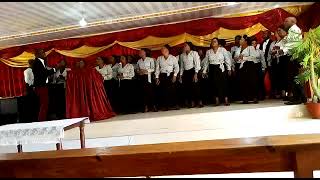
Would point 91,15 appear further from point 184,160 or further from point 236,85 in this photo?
point 184,160

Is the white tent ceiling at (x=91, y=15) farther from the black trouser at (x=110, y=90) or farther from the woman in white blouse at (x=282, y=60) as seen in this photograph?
the black trouser at (x=110, y=90)

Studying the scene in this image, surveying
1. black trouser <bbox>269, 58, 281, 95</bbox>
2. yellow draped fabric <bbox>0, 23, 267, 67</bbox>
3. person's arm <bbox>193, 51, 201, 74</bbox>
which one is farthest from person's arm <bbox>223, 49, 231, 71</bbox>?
yellow draped fabric <bbox>0, 23, 267, 67</bbox>

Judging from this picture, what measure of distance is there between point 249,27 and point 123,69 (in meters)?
2.91

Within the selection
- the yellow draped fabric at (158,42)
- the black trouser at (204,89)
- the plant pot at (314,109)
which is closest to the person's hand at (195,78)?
the black trouser at (204,89)

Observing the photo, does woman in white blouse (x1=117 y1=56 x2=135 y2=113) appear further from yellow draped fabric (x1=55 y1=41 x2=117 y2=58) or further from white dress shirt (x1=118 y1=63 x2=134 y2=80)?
yellow draped fabric (x1=55 y1=41 x2=117 y2=58)

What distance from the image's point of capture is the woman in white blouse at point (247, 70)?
5820mm

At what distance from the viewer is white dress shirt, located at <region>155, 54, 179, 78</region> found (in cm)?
611

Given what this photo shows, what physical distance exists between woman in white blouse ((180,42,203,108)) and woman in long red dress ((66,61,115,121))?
1703 millimetres

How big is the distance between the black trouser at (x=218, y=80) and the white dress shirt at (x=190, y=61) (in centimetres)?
27

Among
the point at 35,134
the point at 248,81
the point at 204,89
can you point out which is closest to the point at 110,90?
the point at 204,89

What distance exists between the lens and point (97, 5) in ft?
17.3

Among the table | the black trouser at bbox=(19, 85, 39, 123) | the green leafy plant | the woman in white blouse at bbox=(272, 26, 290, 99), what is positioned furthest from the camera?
the black trouser at bbox=(19, 85, 39, 123)

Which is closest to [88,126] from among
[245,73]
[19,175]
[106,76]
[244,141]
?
[106,76]

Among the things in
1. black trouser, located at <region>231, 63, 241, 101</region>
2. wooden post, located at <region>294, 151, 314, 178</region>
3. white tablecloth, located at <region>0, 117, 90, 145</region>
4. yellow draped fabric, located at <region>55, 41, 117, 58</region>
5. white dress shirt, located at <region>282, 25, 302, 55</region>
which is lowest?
white tablecloth, located at <region>0, 117, 90, 145</region>
